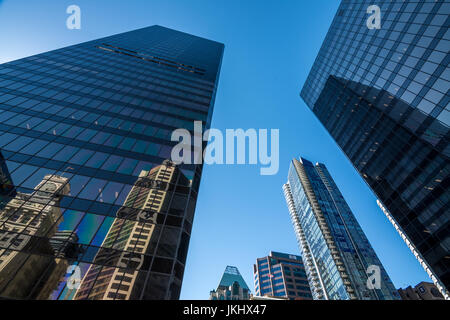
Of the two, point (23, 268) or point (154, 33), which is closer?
point (23, 268)

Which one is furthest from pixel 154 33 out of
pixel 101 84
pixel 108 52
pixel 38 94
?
pixel 38 94

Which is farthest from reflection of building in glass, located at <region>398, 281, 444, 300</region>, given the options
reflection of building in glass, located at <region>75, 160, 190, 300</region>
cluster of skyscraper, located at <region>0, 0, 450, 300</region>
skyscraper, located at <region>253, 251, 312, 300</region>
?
reflection of building in glass, located at <region>75, 160, 190, 300</region>

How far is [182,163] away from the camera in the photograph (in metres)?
21.0

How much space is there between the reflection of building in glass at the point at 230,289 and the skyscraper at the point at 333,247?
39199 mm

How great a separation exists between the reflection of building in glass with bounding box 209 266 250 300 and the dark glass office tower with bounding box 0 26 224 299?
106921 millimetres

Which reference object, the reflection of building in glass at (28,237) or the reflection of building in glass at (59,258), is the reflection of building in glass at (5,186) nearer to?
the reflection of building in glass at (28,237)

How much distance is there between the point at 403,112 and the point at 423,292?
4872 centimetres

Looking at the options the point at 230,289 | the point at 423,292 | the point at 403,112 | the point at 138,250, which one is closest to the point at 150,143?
the point at 138,250

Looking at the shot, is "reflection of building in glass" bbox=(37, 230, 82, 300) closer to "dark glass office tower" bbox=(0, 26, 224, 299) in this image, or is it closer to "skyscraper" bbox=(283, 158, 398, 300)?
"dark glass office tower" bbox=(0, 26, 224, 299)

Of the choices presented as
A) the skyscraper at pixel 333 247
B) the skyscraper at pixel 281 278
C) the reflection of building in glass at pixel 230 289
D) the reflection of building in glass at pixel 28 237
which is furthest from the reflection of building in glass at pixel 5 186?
the reflection of building in glass at pixel 230 289

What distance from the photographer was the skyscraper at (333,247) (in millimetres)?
65500
